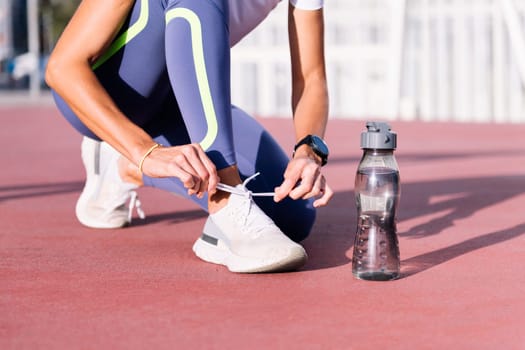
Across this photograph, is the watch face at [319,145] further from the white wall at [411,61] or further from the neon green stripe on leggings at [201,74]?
the white wall at [411,61]

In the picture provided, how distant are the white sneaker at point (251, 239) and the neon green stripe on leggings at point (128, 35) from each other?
1.81 ft

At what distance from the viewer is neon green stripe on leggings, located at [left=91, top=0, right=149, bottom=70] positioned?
278 cm

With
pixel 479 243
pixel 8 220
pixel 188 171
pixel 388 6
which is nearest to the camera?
pixel 188 171

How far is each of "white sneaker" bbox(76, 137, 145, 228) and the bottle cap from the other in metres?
1.21

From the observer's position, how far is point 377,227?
103 inches

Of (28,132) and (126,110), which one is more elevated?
(126,110)

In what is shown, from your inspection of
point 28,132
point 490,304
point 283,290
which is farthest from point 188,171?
point 28,132

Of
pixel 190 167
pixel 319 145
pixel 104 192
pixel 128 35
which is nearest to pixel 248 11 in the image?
pixel 128 35

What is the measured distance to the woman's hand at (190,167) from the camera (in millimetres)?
2340

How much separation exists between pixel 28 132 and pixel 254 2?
811 centimetres

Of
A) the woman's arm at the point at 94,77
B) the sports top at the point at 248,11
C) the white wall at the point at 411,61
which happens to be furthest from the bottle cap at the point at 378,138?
the white wall at the point at 411,61

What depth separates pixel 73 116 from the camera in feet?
10.1

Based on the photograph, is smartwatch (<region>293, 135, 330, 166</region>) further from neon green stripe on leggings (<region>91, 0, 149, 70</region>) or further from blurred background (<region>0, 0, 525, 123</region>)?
blurred background (<region>0, 0, 525, 123</region>)

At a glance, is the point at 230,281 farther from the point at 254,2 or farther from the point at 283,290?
the point at 254,2
